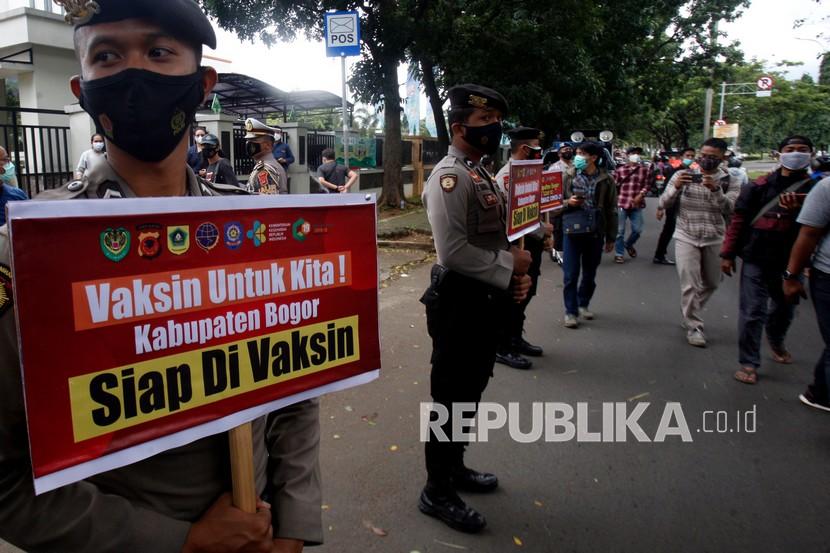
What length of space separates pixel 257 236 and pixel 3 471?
0.58 meters

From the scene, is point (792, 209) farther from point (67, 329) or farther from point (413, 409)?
point (67, 329)

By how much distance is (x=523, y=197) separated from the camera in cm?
312

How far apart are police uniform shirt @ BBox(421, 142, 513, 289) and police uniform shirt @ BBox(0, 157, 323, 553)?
1.48 metres

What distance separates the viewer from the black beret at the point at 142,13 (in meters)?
1.08

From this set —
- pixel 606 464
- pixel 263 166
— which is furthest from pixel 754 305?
pixel 263 166

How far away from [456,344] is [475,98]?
1264 mm

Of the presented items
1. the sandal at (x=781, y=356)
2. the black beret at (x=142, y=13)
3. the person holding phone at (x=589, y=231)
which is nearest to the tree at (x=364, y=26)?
the person holding phone at (x=589, y=231)

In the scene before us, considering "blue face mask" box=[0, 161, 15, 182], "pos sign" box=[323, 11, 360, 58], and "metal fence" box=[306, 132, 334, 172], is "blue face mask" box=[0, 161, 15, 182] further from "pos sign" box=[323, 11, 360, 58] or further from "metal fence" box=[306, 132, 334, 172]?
"metal fence" box=[306, 132, 334, 172]

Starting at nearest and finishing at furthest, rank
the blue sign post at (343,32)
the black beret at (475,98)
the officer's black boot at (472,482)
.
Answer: the black beret at (475,98) → the officer's black boot at (472,482) → the blue sign post at (343,32)

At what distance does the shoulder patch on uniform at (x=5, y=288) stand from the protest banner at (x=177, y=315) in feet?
0.22

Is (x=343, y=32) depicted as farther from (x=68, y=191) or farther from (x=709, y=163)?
(x=68, y=191)

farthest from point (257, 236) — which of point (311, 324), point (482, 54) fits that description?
point (482, 54)

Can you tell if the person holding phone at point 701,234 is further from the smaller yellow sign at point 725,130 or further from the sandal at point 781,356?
the smaller yellow sign at point 725,130

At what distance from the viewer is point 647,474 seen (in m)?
3.26
